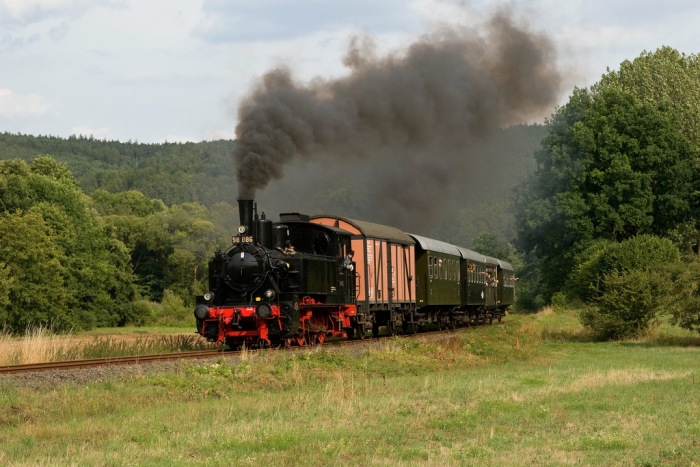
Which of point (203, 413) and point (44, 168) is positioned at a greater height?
point (44, 168)

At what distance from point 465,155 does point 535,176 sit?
2594cm

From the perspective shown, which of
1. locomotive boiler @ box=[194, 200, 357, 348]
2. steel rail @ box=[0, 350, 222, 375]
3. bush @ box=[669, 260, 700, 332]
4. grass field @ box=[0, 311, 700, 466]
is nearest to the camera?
grass field @ box=[0, 311, 700, 466]

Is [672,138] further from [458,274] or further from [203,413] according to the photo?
[203,413]

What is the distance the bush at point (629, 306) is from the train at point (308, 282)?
644cm

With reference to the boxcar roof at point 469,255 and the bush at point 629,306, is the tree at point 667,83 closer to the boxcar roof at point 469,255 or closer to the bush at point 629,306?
the boxcar roof at point 469,255

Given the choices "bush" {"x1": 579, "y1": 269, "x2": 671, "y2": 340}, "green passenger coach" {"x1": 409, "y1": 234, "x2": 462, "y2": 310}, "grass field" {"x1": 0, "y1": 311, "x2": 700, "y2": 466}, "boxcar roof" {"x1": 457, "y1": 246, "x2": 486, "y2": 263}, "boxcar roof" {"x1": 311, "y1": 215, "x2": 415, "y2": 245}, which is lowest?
"grass field" {"x1": 0, "y1": 311, "x2": 700, "y2": 466}

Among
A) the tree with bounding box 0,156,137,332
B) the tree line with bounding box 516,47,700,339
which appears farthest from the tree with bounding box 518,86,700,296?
the tree with bounding box 0,156,137,332

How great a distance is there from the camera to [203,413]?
1414cm

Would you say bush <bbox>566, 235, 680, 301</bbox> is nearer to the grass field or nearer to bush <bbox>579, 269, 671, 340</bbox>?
bush <bbox>579, 269, 671, 340</bbox>

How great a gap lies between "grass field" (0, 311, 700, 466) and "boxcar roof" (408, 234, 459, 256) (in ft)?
43.1

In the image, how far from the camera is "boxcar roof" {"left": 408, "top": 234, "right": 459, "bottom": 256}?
35.8 m

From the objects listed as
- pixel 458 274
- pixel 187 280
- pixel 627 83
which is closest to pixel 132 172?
pixel 187 280

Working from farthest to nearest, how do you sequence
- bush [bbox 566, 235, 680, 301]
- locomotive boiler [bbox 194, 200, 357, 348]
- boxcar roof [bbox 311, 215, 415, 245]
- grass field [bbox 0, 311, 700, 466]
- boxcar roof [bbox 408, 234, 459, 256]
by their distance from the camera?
bush [bbox 566, 235, 680, 301], boxcar roof [bbox 408, 234, 459, 256], boxcar roof [bbox 311, 215, 415, 245], locomotive boiler [bbox 194, 200, 357, 348], grass field [bbox 0, 311, 700, 466]

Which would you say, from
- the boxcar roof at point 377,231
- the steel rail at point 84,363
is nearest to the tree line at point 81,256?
the boxcar roof at point 377,231
